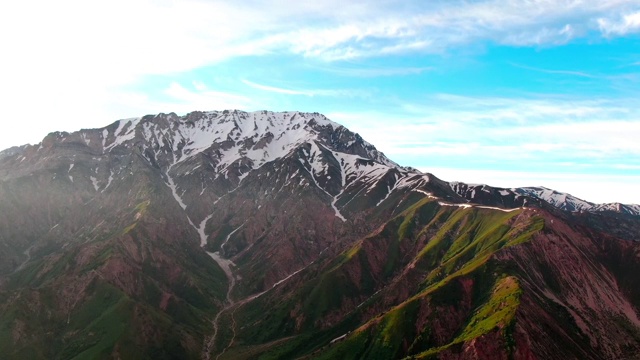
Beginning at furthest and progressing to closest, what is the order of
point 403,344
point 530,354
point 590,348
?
point 403,344
point 590,348
point 530,354

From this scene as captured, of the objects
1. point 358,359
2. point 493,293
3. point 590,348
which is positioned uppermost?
point 493,293

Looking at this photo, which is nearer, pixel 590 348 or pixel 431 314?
pixel 590 348

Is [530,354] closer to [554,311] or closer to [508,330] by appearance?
[508,330]

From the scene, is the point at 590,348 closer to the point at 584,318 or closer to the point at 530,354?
the point at 584,318

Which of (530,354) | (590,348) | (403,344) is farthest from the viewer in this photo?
(403,344)

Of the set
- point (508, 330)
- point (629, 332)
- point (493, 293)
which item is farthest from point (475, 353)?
point (629, 332)

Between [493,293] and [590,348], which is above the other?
[493,293]

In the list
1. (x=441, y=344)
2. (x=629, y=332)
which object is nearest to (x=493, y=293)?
(x=441, y=344)

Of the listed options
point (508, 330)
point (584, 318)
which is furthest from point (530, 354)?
point (584, 318)
